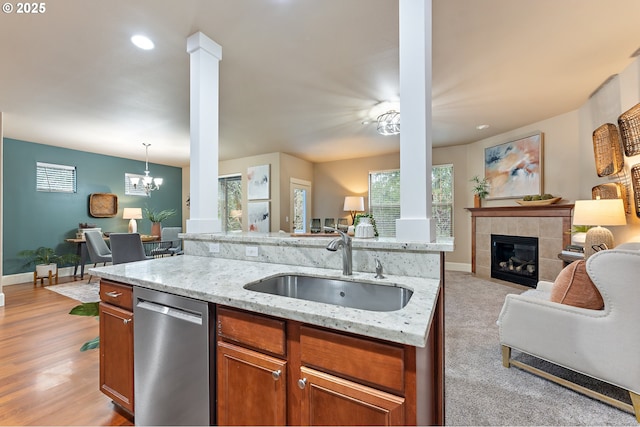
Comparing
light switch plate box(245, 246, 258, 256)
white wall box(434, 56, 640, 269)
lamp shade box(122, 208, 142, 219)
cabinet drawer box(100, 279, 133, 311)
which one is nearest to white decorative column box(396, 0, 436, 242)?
light switch plate box(245, 246, 258, 256)

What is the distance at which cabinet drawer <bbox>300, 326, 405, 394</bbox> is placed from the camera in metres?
0.79

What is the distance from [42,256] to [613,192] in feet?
27.6

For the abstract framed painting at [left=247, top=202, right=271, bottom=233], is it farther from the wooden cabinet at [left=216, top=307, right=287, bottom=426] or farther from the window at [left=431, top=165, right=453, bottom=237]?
the wooden cabinet at [left=216, top=307, right=287, bottom=426]

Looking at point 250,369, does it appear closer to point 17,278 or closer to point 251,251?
point 251,251

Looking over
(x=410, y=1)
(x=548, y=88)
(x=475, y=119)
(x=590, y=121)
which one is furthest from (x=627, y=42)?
(x=410, y=1)

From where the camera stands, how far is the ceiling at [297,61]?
192 centimetres

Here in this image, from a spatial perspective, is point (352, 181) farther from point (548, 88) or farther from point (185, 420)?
point (185, 420)

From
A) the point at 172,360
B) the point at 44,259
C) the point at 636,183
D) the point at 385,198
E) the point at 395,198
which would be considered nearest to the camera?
the point at 172,360

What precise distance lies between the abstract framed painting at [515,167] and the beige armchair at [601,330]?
326cm

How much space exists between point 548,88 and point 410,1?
8.90ft

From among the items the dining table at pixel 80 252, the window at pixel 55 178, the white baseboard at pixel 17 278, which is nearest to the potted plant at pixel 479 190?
the dining table at pixel 80 252

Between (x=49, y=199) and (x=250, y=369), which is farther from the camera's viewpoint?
(x=49, y=199)

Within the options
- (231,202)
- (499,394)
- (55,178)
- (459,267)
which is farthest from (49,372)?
(459,267)

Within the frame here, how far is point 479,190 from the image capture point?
5160 mm
